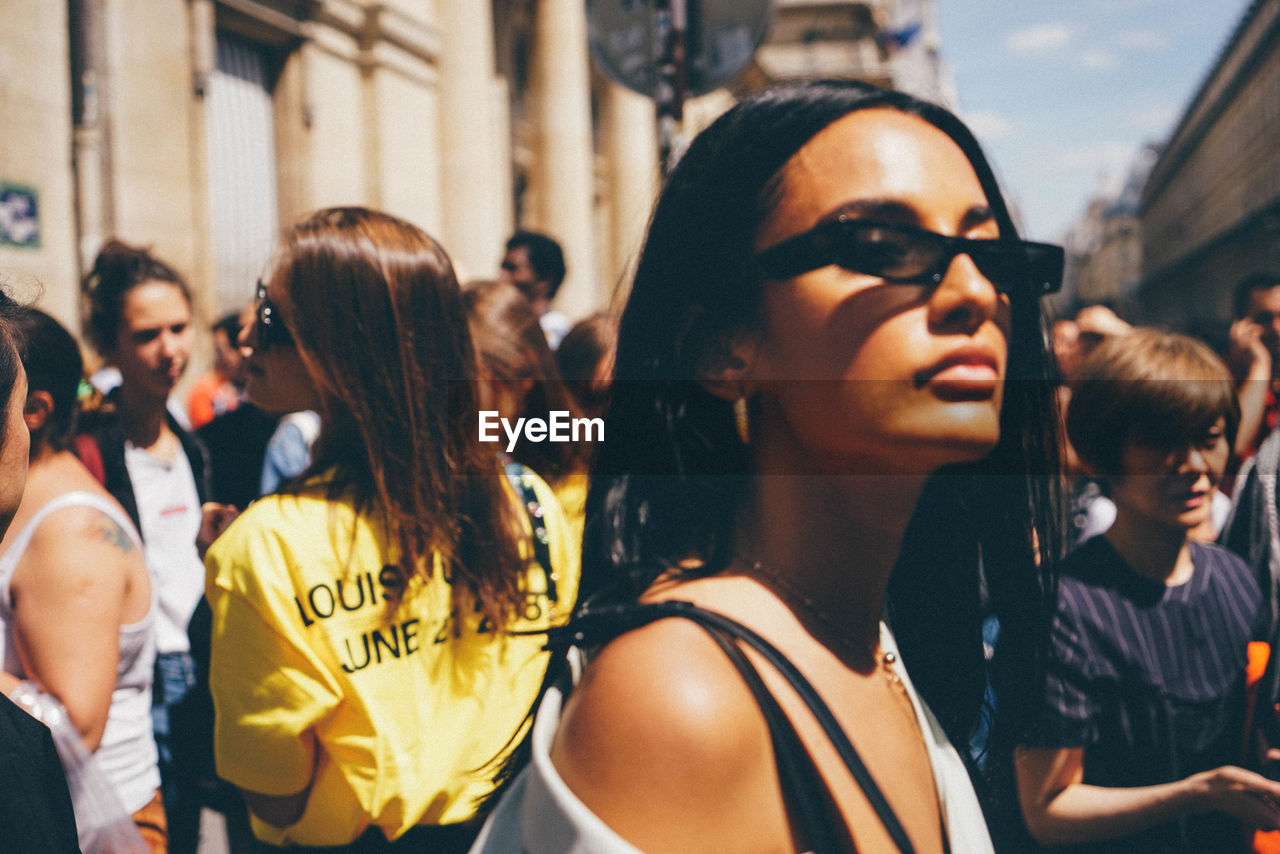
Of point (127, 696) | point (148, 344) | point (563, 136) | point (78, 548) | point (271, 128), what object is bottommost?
point (127, 696)

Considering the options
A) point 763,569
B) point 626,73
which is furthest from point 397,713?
point 626,73

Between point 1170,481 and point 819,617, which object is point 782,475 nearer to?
point 819,617

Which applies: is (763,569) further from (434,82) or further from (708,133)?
(434,82)

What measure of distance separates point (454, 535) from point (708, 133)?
1.32 m

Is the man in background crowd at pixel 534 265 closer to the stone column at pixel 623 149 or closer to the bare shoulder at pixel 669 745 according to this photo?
the bare shoulder at pixel 669 745

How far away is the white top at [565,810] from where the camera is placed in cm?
96

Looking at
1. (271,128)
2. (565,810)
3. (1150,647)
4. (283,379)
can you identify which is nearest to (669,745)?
(565,810)

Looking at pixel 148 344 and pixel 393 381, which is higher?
pixel 148 344

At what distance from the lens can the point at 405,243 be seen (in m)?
2.30

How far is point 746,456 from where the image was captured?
1.32m

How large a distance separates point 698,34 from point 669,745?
477 centimetres

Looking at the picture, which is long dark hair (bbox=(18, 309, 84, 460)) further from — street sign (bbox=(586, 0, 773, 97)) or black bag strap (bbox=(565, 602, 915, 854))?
street sign (bbox=(586, 0, 773, 97))

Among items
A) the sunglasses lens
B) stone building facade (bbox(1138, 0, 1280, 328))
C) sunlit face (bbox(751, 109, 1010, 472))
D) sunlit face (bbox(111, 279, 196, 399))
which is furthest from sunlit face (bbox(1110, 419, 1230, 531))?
stone building facade (bbox(1138, 0, 1280, 328))

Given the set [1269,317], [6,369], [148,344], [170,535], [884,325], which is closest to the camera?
[884,325]
